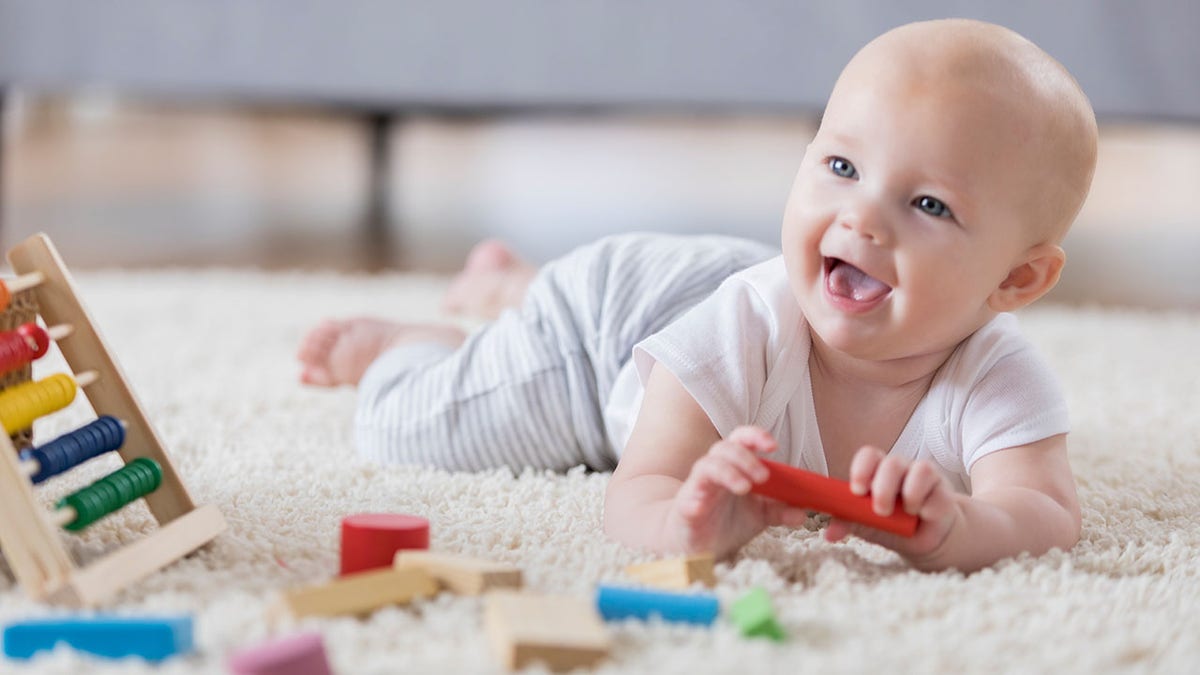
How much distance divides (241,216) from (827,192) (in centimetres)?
206

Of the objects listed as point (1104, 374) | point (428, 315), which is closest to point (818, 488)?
point (1104, 374)

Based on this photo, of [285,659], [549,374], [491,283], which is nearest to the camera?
[285,659]

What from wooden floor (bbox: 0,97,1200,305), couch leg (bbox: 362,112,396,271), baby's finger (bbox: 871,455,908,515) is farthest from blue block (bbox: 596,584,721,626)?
couch leg (bbox: 362,112,396,271)

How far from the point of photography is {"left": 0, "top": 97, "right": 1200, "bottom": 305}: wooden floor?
2.22 m

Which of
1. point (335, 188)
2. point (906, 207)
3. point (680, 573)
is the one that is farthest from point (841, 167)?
point (335, 188)

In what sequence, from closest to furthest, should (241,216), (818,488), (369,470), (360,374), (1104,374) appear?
(818,488), (369,470), (360,374), (1104,374), (241,216)

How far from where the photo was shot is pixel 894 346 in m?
0.80

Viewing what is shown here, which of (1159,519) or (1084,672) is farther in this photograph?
(1159,519)

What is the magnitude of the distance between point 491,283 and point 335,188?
183 centimetres

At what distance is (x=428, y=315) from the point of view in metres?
1.64

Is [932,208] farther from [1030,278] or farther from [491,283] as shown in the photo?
[491,283]

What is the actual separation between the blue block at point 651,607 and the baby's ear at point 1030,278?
30 cm

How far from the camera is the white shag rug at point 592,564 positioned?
23.0 inches

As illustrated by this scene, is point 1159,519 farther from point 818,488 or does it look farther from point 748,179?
point 748,179
